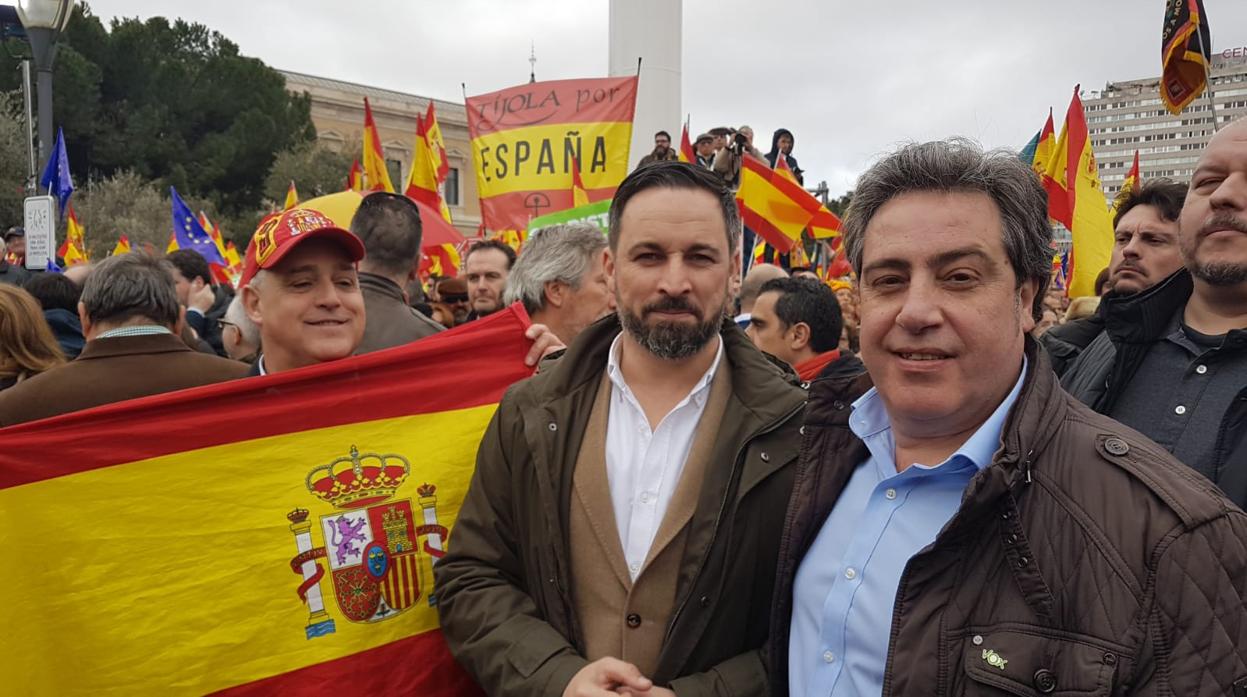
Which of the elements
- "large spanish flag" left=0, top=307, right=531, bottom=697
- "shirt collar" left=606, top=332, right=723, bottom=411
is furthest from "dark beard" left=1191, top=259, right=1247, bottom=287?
"large spanish flag" left=0, top=307, right=531, bottom=697

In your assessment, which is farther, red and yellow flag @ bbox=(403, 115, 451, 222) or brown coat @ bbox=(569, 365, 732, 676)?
red and yellow flag @ bbox=(403, 115, 451, 222)

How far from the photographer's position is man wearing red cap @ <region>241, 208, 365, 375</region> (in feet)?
9.61

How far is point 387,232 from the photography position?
4074 mm

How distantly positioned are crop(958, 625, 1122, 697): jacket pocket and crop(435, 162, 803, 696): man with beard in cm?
65

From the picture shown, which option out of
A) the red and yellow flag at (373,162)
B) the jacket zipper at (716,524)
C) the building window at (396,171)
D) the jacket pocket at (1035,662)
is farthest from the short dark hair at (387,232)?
the building window at (396,171)

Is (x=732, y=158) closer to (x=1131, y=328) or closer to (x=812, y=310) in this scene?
(x=812, y=310)

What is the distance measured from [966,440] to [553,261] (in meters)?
2.58

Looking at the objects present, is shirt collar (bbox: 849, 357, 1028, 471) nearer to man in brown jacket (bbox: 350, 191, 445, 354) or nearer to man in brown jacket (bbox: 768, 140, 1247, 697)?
man in brown jacket (bbox: 768, 140, 1247, 697)

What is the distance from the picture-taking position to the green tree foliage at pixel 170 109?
42.2m

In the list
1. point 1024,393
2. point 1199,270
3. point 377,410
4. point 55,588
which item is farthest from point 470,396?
point 1199,270

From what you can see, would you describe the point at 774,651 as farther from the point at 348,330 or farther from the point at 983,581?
the point at 348,330

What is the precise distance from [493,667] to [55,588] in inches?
44.6

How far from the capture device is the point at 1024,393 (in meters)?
1.74

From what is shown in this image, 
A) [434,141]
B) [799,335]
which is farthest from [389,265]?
[434,141]
